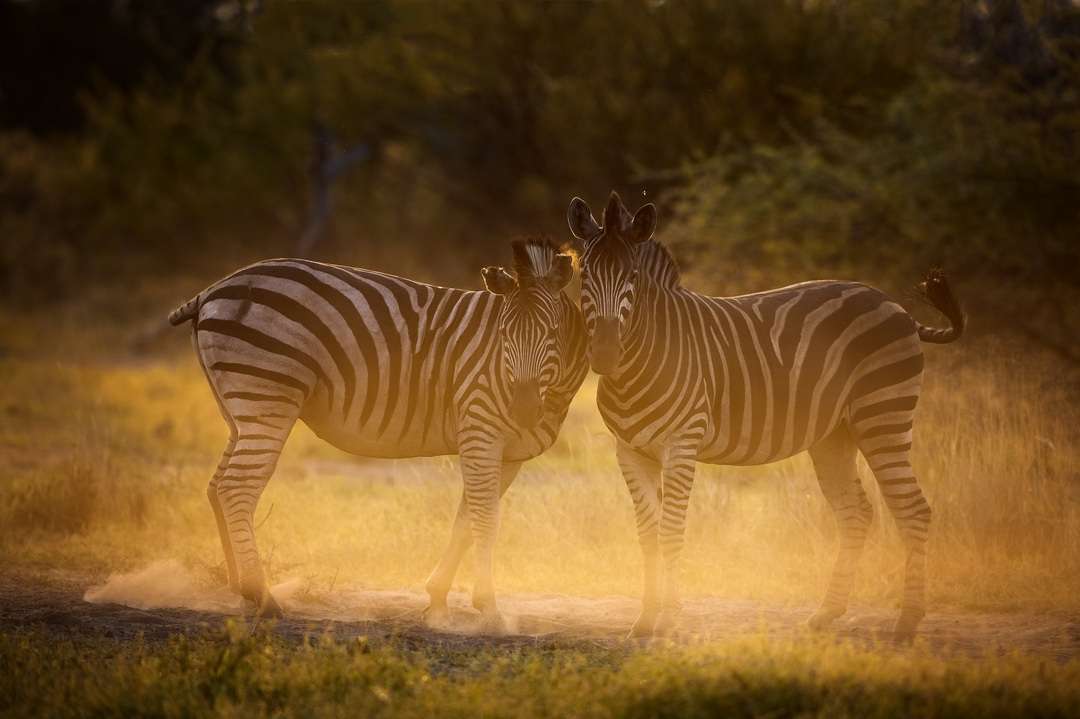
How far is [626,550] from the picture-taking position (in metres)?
9.02

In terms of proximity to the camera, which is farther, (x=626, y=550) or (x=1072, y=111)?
(x=1072, y=111)

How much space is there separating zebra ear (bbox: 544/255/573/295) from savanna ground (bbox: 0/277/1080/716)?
197cm

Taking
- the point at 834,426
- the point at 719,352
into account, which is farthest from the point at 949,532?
the point at 719,352

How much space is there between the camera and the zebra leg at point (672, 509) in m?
6.88

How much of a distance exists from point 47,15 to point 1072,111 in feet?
106

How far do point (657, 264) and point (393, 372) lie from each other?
1664 millimetres

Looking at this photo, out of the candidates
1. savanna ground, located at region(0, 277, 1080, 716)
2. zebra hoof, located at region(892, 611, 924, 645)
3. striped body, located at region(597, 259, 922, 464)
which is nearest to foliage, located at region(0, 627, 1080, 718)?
savanna ground, located at region(0, 277, 1080, 716)

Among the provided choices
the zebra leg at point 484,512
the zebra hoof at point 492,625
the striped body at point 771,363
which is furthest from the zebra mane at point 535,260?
the zebra hoof at point 492,625

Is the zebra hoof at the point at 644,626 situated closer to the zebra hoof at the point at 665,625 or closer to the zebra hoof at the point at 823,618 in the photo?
the zebra hoof at the point at 665,625

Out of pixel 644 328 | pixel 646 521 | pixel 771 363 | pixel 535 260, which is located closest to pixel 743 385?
pixel 771 363

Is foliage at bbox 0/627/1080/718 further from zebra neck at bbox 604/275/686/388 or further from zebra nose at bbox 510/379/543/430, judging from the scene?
zebra neck at bbox 604/275/686/388

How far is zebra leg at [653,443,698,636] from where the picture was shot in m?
6.88

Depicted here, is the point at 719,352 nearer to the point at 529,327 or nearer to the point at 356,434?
the point at 529,327

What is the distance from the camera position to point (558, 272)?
7.17m
